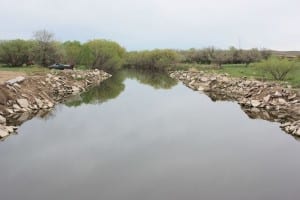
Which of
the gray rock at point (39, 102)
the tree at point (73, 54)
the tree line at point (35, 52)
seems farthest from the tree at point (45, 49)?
the gray rock at point (39, 102)

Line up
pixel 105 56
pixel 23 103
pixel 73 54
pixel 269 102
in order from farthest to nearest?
pixel 105 56, pixel 73 54, pixel 269 102, pixel 23 103

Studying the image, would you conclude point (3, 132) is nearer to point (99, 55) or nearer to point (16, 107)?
point (16, 107)

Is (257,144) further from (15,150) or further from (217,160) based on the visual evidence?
(15,150)

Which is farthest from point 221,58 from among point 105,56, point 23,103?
point 23,103

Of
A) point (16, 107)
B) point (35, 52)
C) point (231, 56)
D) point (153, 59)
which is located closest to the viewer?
point (16, 107)

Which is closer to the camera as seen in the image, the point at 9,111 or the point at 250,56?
the point at 9,111

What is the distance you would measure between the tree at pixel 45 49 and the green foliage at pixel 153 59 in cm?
4014

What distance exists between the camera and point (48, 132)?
20.4 m

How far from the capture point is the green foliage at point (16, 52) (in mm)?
64625

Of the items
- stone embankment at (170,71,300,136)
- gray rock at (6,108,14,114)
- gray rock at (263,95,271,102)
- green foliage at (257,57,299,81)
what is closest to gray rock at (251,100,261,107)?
stone embankment at (170,71,300,136)

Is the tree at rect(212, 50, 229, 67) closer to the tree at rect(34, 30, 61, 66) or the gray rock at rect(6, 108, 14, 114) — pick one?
the tree at rect(34, 30, 61, 66)

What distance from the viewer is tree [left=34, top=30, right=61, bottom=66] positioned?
6209 cm

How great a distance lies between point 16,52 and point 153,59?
45.1m

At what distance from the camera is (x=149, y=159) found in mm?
14906
